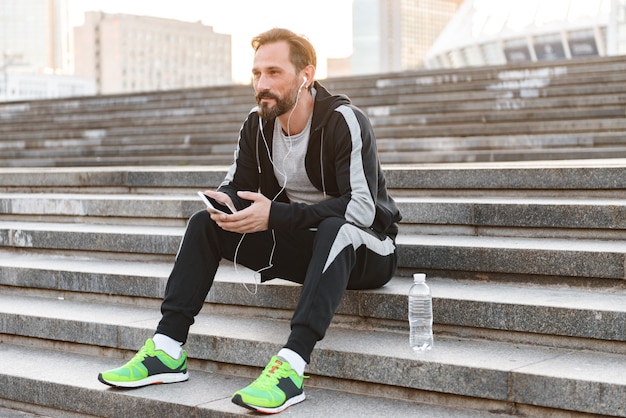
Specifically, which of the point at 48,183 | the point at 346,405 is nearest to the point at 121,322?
the point at 346,405

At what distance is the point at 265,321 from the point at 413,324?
0.87 m

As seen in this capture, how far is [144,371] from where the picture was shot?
3.52m

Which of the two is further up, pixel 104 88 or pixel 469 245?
pixel 104 88

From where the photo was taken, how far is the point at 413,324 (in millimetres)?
3592

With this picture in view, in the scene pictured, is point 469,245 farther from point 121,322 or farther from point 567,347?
point 121,322

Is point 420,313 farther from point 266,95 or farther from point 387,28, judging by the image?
point 387,28

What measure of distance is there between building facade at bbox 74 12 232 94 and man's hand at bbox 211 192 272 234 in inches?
5155

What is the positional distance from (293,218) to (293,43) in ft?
2.73

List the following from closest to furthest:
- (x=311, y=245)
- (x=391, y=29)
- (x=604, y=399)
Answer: (x=604, y=399) → (x=311, y=245) → (x=391, y=29)

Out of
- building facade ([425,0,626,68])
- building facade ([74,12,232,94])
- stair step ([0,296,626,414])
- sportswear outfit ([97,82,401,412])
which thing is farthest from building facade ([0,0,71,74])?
sportswear outfit ([97,82,401,412])

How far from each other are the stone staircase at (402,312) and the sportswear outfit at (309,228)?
293mm

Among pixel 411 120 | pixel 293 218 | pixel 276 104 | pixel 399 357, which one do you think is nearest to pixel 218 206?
pixel 293 218

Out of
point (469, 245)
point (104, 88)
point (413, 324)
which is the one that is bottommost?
point (413, 324)

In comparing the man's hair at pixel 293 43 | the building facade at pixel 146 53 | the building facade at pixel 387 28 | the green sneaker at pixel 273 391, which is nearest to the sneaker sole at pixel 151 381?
the green sneaker at pixel 273 391
